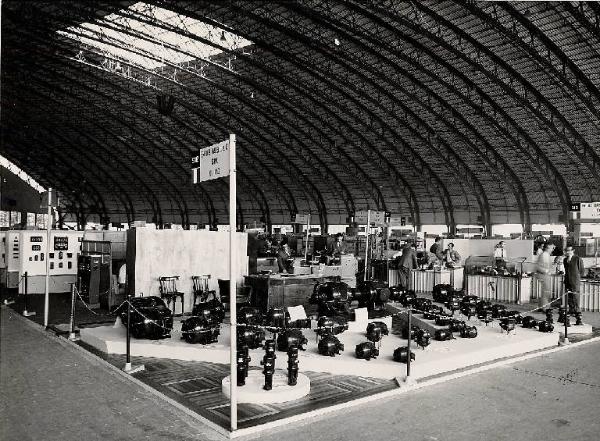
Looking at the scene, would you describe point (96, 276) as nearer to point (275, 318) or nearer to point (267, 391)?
point (275, 318)

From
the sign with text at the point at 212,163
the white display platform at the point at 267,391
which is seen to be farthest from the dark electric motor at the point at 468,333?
the sign with text at the point at 212,163

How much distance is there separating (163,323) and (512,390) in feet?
20.2

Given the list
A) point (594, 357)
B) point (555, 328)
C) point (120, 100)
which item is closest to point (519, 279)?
point (555, 328)

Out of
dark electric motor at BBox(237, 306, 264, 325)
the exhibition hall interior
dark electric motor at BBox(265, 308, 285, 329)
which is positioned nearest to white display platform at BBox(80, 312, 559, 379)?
the exhibition hall interior

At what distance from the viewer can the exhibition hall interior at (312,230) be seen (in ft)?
23.6

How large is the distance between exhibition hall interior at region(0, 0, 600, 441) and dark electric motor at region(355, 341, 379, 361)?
0.11ft

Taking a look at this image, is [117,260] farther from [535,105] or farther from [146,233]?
[535,105]

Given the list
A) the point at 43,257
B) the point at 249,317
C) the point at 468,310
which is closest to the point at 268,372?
the point at 249,317

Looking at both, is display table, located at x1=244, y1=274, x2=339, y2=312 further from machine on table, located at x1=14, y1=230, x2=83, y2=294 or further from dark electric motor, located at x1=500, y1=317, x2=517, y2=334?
machine on table, located at x1=14, y1=230, x2=83, y2=294

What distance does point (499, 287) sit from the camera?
55.7 ft

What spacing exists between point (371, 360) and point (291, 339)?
1419 mm

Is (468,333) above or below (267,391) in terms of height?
above

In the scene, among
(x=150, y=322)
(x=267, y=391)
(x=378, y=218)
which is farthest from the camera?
(x=378, y=218)

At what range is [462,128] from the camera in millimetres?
29344
